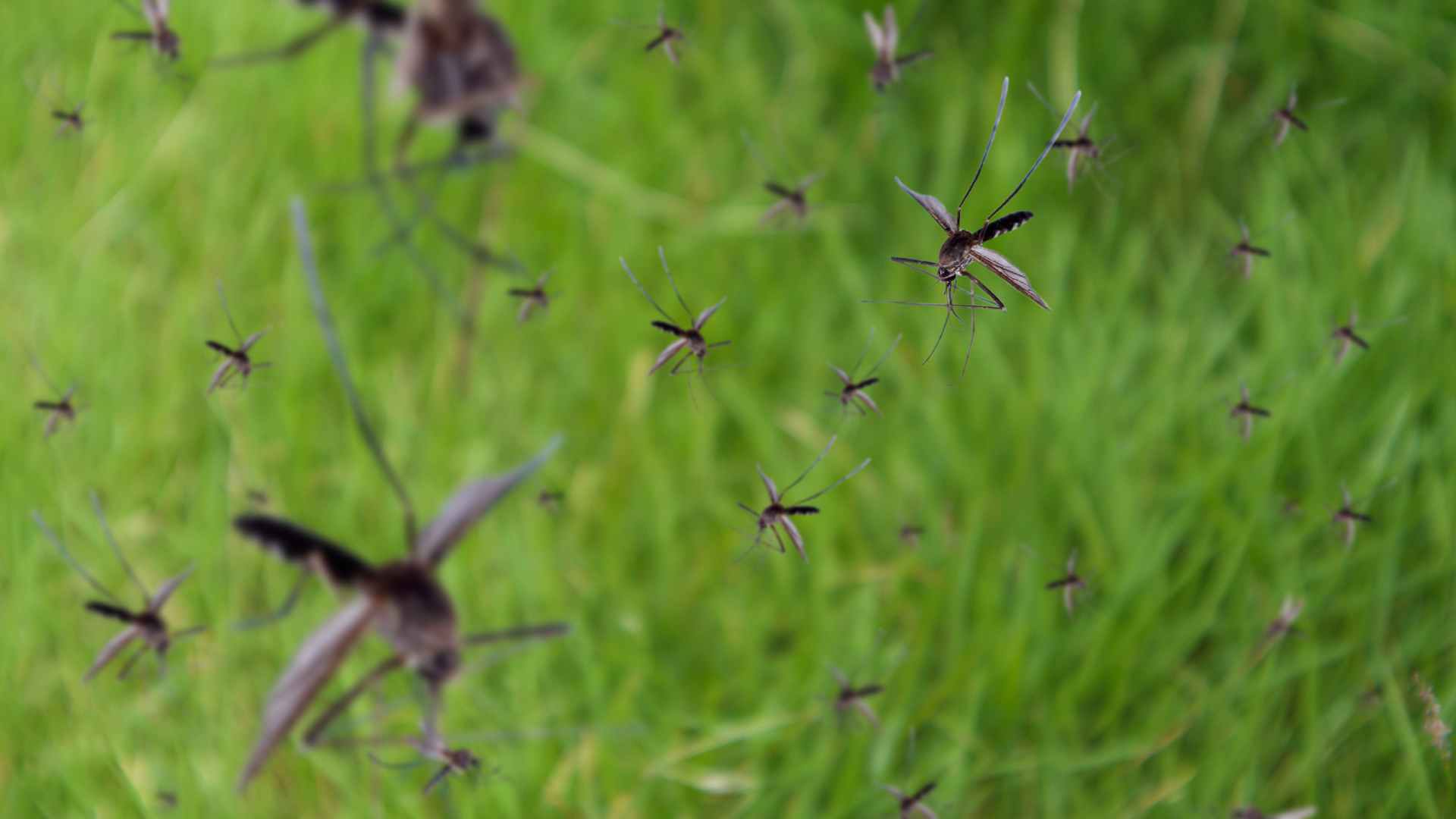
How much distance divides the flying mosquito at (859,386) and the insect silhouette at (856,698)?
0.98 ft

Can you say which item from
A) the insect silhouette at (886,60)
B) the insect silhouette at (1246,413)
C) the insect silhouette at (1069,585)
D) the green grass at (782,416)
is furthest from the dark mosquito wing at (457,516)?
the insect silhouette at (1246,413)

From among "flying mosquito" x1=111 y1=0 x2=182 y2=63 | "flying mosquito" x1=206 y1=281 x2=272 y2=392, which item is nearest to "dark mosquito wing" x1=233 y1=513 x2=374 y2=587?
"flying mosquito" x1=206 y1=281 x2=272 y2=392

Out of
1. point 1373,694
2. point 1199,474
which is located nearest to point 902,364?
point 1199,474

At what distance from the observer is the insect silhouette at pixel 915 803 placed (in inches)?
42.3

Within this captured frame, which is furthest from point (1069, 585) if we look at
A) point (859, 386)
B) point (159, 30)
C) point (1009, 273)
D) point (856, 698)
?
point (159, 30)

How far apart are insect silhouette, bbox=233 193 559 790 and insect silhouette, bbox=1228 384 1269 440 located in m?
0.83

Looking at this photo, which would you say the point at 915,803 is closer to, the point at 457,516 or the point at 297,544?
the point at 457,516

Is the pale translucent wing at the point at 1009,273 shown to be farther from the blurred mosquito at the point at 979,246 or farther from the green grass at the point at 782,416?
the green grass at the point at 782,416

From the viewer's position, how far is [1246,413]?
4.22 ft

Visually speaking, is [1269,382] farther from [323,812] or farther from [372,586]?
[323,812]

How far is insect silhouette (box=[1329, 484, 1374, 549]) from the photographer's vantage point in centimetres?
119

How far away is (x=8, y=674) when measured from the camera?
4.07 feet

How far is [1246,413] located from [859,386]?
0.61 metres

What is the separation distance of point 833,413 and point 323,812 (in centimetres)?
80
